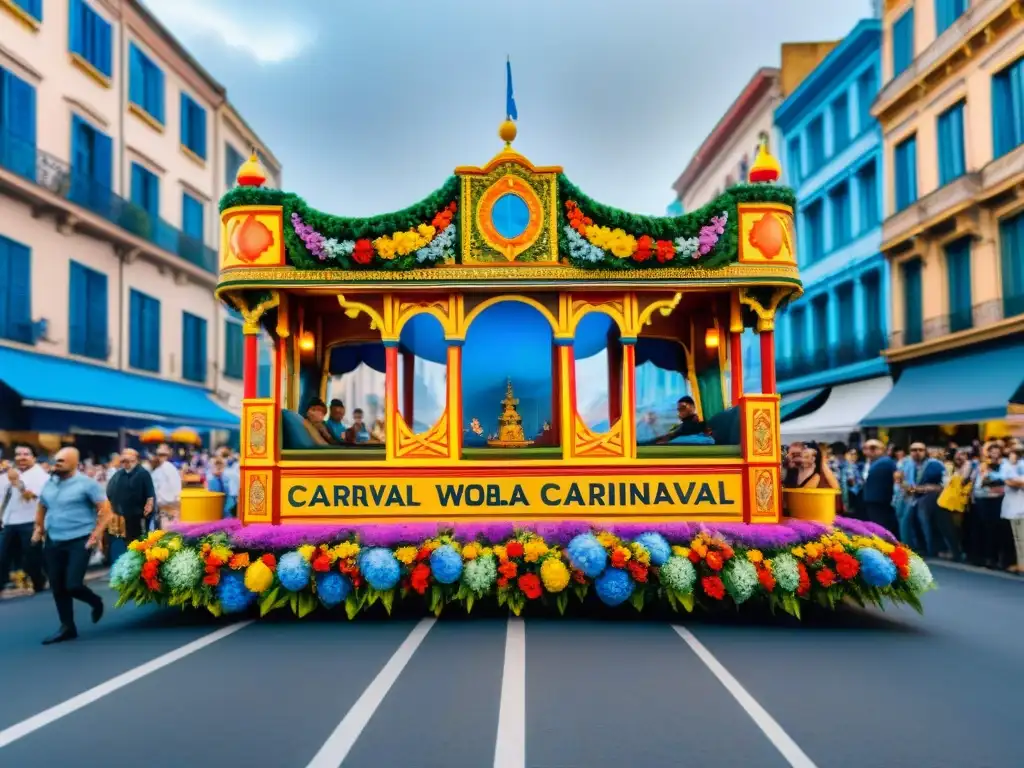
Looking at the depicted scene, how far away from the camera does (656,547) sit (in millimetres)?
7246

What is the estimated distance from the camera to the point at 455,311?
8180 mm

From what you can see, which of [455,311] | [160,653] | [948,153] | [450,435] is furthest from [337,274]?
[948,153]

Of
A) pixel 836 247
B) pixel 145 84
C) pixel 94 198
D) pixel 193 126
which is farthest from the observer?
pixel 836 247

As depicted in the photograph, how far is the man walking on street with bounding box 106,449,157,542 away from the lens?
1069cm

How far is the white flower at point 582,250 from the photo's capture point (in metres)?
8.01

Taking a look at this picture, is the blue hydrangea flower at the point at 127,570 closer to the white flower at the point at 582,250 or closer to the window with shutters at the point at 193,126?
the white flower at the point at 582,250

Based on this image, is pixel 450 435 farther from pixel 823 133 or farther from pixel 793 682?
pixel 823 133

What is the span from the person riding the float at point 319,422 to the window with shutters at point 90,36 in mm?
14220

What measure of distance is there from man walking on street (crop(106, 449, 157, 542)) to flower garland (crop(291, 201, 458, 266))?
4482 mm

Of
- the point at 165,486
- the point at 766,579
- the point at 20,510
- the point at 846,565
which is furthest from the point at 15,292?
the point at 846,565

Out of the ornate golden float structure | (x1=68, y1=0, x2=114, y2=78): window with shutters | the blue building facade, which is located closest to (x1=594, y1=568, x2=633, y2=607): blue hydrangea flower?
the ornate golden float structure

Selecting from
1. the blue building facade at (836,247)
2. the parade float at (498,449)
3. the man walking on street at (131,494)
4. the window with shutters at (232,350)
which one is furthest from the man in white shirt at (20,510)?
the blue building facade at (836,247)

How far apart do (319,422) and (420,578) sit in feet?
9.57

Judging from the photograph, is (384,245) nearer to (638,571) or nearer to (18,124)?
(638,571)
